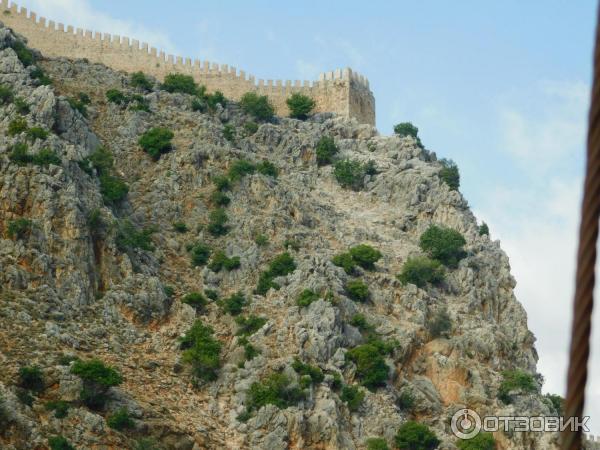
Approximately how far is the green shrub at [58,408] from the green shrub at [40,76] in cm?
1814

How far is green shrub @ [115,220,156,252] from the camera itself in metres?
37.9

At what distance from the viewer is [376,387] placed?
119ft

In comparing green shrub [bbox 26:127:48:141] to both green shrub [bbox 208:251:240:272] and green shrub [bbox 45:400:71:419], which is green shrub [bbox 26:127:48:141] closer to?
green shrub [bbox 208:251:240:272]

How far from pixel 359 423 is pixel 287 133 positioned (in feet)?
64.2

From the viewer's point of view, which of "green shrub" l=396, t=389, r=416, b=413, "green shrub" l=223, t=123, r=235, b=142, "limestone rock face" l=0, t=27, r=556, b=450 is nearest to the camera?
"limestone rock face" l=0, t=27, r=556, b=450

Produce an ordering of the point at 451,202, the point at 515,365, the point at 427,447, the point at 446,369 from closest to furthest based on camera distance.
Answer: the point at 427,447, the point at 446,369, the point at 515,365, the point at 451,202

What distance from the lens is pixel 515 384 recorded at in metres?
38.2

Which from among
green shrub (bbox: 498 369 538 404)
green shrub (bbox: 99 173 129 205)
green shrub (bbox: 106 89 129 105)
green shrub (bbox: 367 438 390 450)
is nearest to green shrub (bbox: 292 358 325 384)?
green shrub (bbox: 367 438 390 450)

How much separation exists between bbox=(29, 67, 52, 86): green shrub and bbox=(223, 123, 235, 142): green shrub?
743cm

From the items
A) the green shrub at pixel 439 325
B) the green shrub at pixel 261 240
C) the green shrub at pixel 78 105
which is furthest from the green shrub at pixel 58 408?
the green shrub at pixel 78 105

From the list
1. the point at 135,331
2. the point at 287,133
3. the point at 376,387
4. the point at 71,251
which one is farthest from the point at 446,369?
the point at 287,133

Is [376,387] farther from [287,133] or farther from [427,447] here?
[287,133]

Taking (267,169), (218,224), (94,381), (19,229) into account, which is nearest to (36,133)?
(19,229)

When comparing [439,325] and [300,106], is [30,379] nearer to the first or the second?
[439,325]
